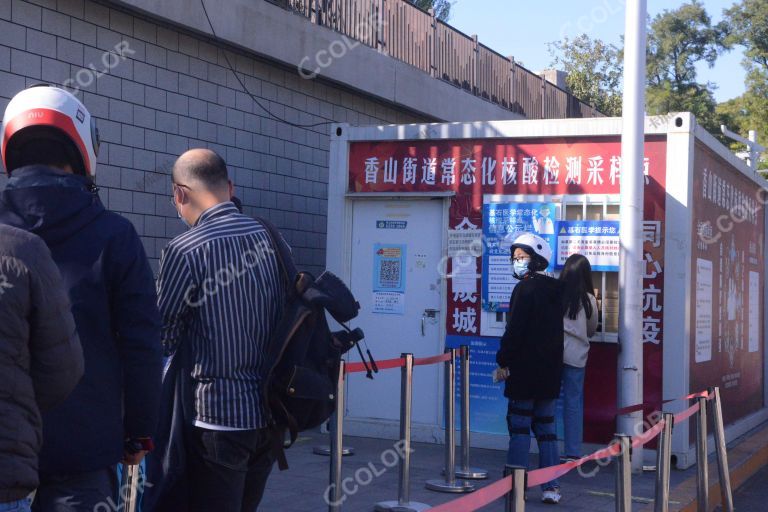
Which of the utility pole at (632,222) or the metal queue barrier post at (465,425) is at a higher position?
the utility pole at (632,222)

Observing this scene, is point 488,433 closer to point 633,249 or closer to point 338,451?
point 633,249

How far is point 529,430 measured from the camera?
23.4 ft

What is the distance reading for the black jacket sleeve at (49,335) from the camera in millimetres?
2434

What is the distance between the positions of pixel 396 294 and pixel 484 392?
1.23 metres

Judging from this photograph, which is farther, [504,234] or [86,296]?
[504,234]

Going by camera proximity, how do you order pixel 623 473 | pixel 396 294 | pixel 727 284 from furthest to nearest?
pixel 727 284 → pixel 396 294 → pixel 623 473

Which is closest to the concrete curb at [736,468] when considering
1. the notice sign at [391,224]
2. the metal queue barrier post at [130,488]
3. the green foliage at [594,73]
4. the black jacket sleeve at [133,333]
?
the notice sign at [391,224]

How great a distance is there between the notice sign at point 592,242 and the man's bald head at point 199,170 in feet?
17.8

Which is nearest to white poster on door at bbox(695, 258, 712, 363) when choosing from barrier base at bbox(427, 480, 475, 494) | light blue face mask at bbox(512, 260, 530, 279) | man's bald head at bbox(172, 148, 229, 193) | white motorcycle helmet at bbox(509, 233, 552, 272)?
white motorcycle helmet at bbox(509, 233, 552, 272)

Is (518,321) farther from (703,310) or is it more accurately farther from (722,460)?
(703,310)

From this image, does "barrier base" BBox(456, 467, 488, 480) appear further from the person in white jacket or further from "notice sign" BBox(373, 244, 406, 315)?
"notice sign" BBox(373, 244, 406, 315)

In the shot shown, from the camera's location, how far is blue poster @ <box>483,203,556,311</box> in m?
8.83

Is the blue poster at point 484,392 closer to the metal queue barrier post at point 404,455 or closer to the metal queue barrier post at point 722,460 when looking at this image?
the metal queue barrier post at point 722,460

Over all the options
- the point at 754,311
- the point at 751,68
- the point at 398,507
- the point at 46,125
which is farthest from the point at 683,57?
the point at 46,125
